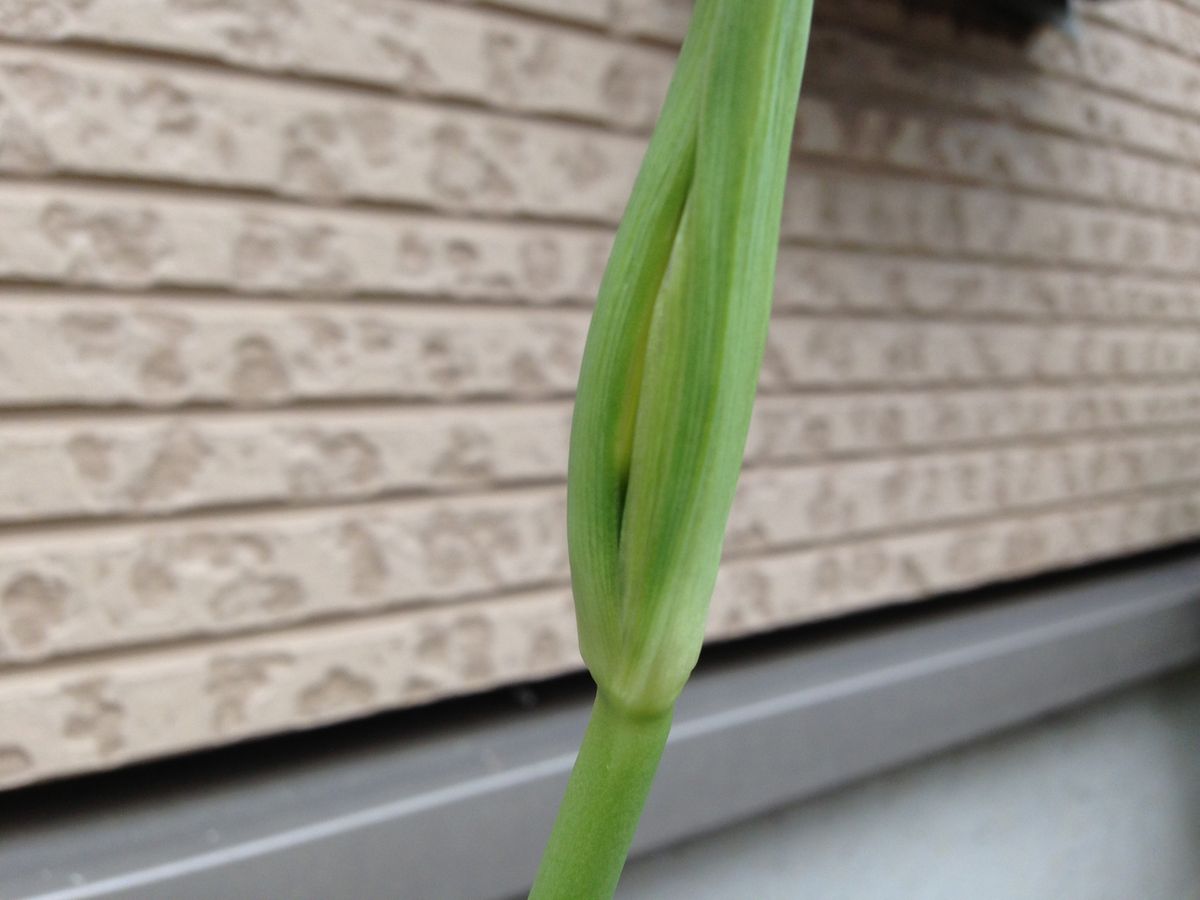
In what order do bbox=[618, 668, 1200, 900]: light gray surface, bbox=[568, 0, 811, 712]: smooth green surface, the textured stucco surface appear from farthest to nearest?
1. bbox=[618, 668, 1200, 900]: light gray surface
2. the textured stucco surface
3. bbox=[568, 0, 811, 712]: smooth green surface

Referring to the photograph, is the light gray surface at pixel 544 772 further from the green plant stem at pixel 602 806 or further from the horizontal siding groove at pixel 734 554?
the green plant stem at pixel 602 806

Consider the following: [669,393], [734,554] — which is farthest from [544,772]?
[669,393]

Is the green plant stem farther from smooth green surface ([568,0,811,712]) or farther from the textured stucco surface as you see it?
the textured stucco surface

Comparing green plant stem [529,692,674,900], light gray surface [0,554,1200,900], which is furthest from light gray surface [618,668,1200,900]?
green plant stem [529,692,674,900]

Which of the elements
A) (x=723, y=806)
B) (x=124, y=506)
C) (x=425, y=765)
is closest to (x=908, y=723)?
(x=723, y=806)

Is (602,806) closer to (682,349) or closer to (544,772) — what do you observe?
(682,349)

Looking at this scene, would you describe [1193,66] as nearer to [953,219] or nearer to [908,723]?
[953,219]
